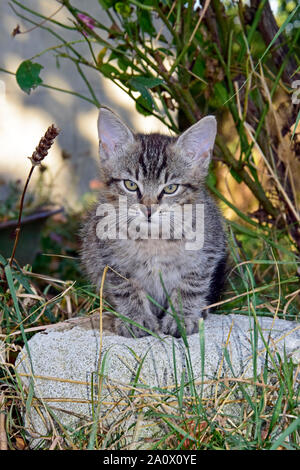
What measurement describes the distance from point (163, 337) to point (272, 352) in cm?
36

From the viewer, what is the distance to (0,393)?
1.61 m

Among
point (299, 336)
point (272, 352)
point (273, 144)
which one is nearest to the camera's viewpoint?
point (272, 352)

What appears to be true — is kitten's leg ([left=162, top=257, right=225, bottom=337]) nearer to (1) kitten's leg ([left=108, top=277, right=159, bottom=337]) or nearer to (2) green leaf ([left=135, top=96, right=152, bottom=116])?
(1) kitten's leg ([left=108, top=277, right=159, bottom=337])

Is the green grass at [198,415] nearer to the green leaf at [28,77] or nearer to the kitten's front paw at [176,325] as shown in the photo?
the kitten's front paw at [176,325]

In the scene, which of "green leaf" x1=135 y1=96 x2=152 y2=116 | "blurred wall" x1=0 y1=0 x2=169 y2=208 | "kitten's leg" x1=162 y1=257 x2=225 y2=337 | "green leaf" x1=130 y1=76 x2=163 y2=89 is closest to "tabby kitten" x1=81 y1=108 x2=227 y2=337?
"kitten's leg" x1=162 y1=257 x2=225 y2=337

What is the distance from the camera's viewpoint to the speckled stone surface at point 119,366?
4.85ft

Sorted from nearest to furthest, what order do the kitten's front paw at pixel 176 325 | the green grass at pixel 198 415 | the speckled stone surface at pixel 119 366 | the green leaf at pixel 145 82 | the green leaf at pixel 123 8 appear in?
1. the green grass at pixel 198 415
2. the speckled stone surface at pixel 119 366
3. the kitten's front paw at pixel 176 325
4. the green leaf at pixel 145 82
5. the green leaf at pixel 123 8

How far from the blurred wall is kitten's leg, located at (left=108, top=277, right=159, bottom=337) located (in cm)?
210

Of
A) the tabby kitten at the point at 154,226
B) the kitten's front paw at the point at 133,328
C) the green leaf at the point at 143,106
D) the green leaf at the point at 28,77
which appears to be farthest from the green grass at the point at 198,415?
the green leaf at the point at 143,106

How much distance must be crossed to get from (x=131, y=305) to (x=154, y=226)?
304 millimetres

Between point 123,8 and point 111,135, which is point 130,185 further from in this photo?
point 123,8

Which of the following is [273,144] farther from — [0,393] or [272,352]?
[0,393]

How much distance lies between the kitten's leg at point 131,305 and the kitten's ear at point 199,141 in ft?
1.74
